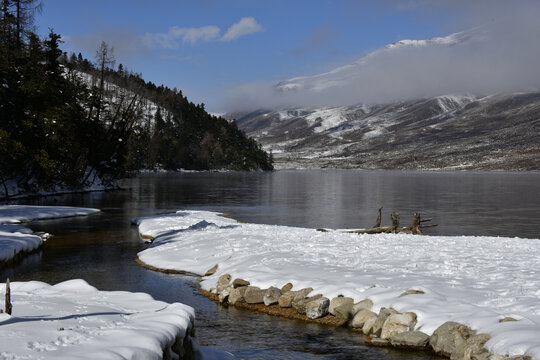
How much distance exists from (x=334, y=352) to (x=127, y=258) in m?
15.6

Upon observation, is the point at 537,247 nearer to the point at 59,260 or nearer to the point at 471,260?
the point at 471,260

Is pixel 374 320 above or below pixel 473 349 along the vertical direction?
below

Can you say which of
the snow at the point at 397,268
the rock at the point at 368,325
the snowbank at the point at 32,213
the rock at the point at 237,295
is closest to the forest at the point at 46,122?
the snowbank at the point at 32,213

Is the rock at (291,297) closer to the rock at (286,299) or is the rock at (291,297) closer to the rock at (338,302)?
the rock at (286,299)

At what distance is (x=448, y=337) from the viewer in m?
13.1

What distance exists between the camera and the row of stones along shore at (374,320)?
41.3 ft

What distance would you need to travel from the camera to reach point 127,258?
2623 cm

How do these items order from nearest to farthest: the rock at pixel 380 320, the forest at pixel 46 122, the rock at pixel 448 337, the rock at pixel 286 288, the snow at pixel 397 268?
the rock at pixel 448 337, the snow at pixel 397 268, the rock at pixel 380 320, the rock at pixel 286 288, the forest at pixel 46 122

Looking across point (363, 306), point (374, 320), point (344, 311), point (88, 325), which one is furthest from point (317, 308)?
point (88, 325)

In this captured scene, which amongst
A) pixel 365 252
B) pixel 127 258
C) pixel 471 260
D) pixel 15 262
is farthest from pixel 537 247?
pixel 15 262

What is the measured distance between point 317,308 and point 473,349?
5264 millimetres

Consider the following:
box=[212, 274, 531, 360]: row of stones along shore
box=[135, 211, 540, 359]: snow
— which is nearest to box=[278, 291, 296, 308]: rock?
box=[212, 274, 531, 360]: row of stones along shore

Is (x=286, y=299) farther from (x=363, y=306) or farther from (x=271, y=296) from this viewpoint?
(x=363, y=306)

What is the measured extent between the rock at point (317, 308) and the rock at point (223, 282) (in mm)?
4026
